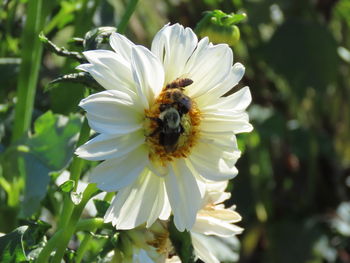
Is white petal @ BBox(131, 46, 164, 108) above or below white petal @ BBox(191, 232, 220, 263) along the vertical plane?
above

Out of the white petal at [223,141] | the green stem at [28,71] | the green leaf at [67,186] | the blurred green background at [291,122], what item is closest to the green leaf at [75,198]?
the green leaf at [67,186]

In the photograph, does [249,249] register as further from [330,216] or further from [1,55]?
[1,55]

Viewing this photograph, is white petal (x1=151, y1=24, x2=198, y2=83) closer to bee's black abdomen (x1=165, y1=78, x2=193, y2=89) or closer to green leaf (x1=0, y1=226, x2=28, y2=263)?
bee's black abdomen (x1=165, y1=78, x2=193, y2=89)

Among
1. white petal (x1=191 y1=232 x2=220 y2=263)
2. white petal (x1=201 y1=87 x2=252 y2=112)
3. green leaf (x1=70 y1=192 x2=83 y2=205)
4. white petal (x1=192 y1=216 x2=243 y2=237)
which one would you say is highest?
white petal (x1=201 y1=87 x2=252 y2=112)

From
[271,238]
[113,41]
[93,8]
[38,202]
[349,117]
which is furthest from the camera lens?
[349,117]

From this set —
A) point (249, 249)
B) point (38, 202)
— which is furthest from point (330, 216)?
point (38, 202)

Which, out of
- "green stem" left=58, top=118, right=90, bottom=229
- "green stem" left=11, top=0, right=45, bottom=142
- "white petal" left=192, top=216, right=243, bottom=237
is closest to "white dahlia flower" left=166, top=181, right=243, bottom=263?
"white petal" left=192, top=216, right=243, bottom=237

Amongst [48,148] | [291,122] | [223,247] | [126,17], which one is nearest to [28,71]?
[48,148]
